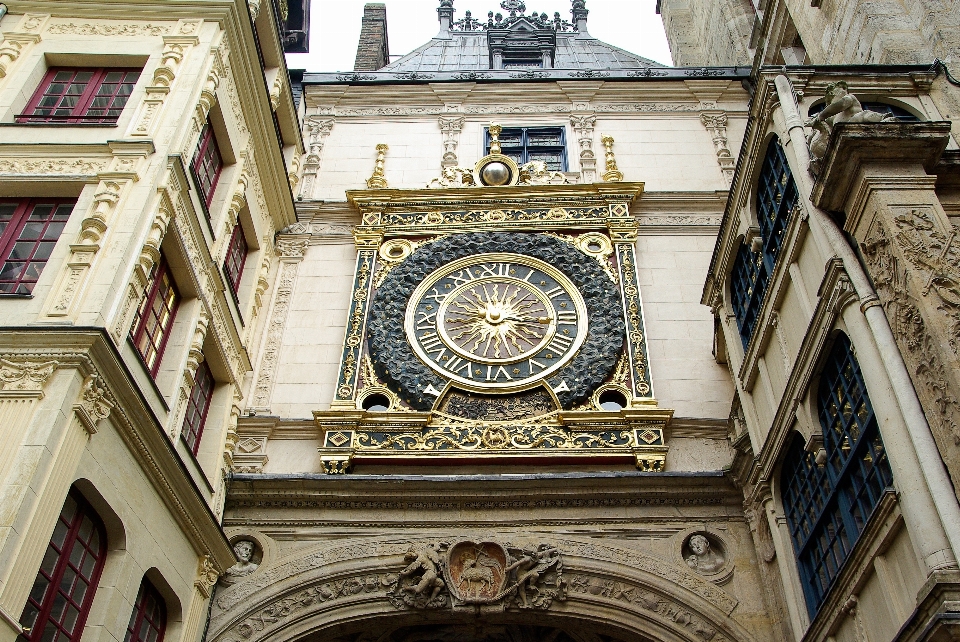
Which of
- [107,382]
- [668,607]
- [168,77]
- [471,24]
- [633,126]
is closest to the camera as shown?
[107,382]

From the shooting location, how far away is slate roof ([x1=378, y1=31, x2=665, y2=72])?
21.9 metres

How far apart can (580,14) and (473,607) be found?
20.6 m

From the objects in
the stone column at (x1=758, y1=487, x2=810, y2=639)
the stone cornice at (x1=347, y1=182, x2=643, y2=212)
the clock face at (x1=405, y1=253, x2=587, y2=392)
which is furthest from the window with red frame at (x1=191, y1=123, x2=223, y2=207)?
the stone column at (x1=758, y1=487, x2=810, y2=639)

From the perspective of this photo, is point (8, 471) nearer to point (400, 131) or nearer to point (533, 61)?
point (400, 131)

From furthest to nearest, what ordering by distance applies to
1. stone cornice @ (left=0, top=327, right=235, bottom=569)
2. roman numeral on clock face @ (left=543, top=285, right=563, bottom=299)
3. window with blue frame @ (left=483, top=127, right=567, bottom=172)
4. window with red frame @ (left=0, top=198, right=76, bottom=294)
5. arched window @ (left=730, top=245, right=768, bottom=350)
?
1. window with blue frame @ (left=483, top=127, right=567, bottom=172)
2. roman numeral on clock face @ (left=543, top=285, right=563, bottom=299)
3. arched window @ (left=730, top=245, right=768, bottom=350)
4. window with red frame @ (left=0, top=198, right=76, bottom=294)
5. stone cornice @ (left=0, top=327, right=235, bottom=569)

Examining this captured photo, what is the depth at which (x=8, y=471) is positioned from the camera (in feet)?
23.8

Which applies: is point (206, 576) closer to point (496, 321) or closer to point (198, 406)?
point (198, 406)

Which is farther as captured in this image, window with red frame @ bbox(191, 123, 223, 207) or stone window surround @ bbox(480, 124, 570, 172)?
stone window surround @ bbox(480, 124, 570, 172)

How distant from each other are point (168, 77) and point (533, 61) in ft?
41.1

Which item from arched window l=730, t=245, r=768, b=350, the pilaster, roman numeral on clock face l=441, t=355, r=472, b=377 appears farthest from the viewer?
roman numeral on clock face l=441, t=355, r=472, b=377

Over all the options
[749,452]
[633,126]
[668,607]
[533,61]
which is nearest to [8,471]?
[668,607]

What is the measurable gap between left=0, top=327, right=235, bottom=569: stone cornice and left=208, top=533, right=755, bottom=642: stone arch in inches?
31.0

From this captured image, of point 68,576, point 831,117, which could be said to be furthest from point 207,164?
point 831,117

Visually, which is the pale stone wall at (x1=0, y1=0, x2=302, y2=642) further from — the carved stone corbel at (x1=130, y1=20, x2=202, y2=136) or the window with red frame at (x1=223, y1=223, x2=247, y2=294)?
the window with red frame at (x1=223, y1=223, x2=247, y2=294)
